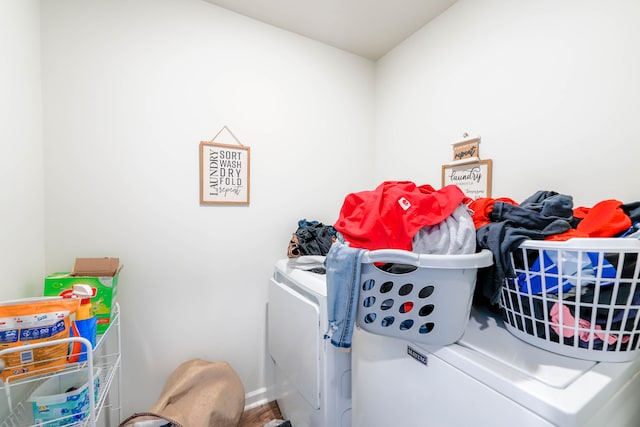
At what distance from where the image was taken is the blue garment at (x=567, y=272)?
1.85 ft

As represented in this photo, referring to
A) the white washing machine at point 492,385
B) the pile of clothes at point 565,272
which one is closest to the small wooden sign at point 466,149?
the pile of clothes at point 565,272

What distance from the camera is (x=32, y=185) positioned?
1085mm

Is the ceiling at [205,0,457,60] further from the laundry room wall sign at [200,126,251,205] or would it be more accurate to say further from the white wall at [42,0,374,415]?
the laundry room wall sign at [200,126,251,205]

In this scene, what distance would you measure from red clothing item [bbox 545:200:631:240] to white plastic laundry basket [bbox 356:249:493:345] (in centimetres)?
25

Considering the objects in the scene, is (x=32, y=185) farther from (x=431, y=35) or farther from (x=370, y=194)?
(x=431, y=35)

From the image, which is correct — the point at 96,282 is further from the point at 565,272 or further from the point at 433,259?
the point at 565,272

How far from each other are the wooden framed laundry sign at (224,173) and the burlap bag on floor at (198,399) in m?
0.94

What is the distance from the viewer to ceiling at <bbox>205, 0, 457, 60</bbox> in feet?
4.76

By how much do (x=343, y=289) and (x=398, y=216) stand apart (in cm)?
26

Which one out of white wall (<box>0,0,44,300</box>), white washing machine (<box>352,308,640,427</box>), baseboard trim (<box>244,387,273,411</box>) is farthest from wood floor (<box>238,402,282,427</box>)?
white wall (<box>0,0,44,300</box>)

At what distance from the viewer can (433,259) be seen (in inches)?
24.6

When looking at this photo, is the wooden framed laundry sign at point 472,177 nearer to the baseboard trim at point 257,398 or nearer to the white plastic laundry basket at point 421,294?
the white plastic laundry basket at point 421,294

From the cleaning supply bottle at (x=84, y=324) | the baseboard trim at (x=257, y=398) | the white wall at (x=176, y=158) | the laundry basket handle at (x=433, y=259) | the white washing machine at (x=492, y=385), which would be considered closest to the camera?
the white washing machine at (x=492, y=385)

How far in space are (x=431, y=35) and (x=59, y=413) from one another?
2.45 m
